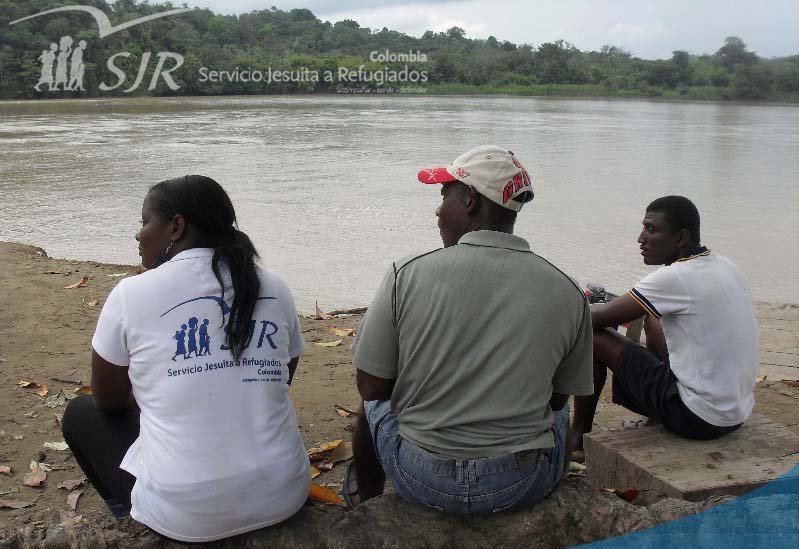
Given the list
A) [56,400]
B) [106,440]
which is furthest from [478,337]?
[56,400]

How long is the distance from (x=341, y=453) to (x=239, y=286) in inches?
66.3

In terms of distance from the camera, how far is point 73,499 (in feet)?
10.4

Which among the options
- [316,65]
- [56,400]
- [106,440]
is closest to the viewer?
[106,440]

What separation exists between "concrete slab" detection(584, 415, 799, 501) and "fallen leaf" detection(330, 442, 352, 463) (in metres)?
1.09

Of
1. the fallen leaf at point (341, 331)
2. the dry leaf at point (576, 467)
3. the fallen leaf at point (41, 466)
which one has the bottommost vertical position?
the fallen leaf at point (341, 331)

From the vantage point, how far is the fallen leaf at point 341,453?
11.9 feet

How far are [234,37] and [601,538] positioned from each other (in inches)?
3903

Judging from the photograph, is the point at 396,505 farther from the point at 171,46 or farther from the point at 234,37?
the point at 234,37

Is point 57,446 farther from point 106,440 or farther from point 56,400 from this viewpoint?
point 106,440

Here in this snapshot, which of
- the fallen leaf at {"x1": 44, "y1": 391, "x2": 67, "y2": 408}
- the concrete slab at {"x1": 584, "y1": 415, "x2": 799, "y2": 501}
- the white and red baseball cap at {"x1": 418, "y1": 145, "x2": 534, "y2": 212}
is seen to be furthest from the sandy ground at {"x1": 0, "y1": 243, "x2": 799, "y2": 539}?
the white and red baseball cap at {"x1": 418, "y1": 145, "x2": 534, "y2": 212}

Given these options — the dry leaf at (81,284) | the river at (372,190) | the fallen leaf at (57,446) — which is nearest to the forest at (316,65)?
the river at (372,190)

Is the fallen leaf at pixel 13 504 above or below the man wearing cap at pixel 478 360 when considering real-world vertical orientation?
below

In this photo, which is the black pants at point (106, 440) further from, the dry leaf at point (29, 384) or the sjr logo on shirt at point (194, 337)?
the dry leaf at point (29, 384)

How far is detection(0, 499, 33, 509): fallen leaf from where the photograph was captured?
10.2 feet
